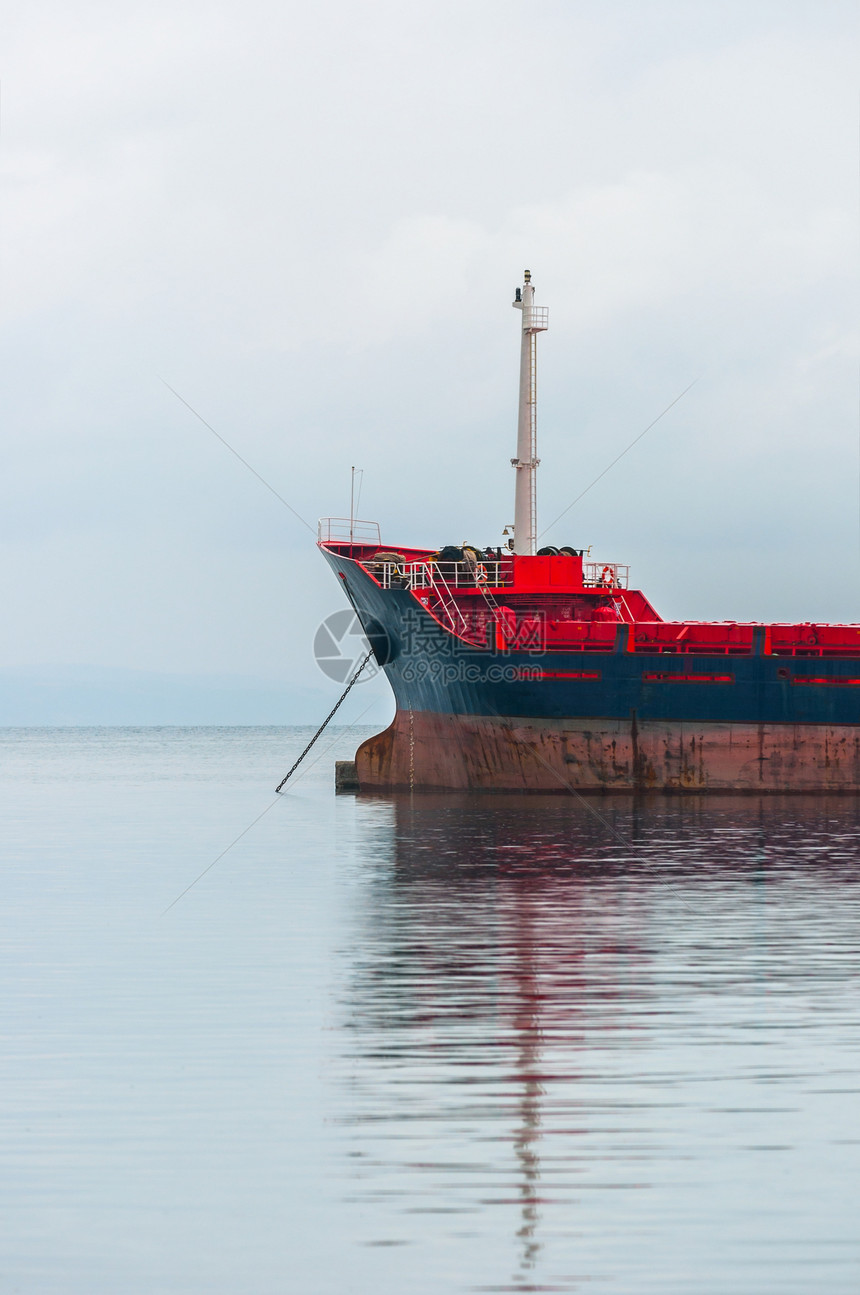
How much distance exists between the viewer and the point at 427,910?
55.7 ft

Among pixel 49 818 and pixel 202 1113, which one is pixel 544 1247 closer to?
pixel 202 1113

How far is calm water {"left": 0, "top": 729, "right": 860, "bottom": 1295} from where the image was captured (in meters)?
6.30

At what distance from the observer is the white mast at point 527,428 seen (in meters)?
37.2

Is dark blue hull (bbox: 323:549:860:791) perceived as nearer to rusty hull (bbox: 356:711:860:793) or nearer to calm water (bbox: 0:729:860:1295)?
rusty hull (bbox: 356:711:860:793)

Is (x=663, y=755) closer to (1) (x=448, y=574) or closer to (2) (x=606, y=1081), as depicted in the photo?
(1) (x=448, y=574)

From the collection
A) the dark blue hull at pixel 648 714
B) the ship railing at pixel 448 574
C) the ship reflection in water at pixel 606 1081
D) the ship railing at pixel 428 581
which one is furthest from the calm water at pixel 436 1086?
the ship railing at pixel 448 574

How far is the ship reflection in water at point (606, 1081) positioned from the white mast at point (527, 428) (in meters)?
19.2

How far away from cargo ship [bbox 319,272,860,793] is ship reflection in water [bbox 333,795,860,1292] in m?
13.0

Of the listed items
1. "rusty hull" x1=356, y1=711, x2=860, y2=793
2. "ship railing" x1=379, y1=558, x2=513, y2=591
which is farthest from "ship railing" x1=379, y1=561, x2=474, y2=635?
"rusty hull" x1=356, y1=711, x2=860, y2=793

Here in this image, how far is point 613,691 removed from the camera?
3216 cm

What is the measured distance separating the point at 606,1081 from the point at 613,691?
23548mm

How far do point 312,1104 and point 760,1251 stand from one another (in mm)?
3518

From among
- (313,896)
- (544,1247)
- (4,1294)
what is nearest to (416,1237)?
(544,1247)

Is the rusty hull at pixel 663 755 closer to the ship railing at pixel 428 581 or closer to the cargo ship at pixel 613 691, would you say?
the cargo ship at pixel 613 691
